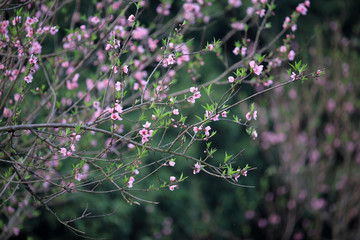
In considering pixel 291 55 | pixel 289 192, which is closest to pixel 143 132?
pixel 291 55

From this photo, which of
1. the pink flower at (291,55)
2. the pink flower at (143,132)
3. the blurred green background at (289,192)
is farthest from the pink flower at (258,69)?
the blurred green background at (289,192)

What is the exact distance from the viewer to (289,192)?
257 inches

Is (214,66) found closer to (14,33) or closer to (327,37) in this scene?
(327,37)

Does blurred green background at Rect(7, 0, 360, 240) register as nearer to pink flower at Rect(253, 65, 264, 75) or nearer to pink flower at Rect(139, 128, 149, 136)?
pink flower at Rect(139, 128, 149, 136)

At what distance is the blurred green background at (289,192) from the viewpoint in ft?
18.6

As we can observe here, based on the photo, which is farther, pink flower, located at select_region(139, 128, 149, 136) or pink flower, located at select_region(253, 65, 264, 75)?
pink flower, located at select_region(253, 65, 264, 75)

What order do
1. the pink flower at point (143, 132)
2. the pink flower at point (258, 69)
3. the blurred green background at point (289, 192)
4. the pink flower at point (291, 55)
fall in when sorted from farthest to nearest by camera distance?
the blurred green background at point (289, 192) < the pink flower at point (291, 55) < the pink flower at point (258, 69) < the pink flower at point (143, 132)

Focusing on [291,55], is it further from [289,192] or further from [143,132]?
[289,192]

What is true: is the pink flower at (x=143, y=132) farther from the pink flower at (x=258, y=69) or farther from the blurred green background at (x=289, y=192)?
the blurred green background at (x=289, y=192)

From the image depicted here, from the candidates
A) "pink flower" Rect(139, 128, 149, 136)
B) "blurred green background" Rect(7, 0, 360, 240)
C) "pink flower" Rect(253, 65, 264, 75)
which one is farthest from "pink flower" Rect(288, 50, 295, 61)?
"blurred green background" Rect(7, 0, 360, 240)

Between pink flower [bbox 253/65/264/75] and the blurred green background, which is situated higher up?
pink flower [bbox 253/65/264/75]

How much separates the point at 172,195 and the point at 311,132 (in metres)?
2.68

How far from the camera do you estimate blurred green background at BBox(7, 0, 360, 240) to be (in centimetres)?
567

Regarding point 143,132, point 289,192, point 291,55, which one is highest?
point 143,132
